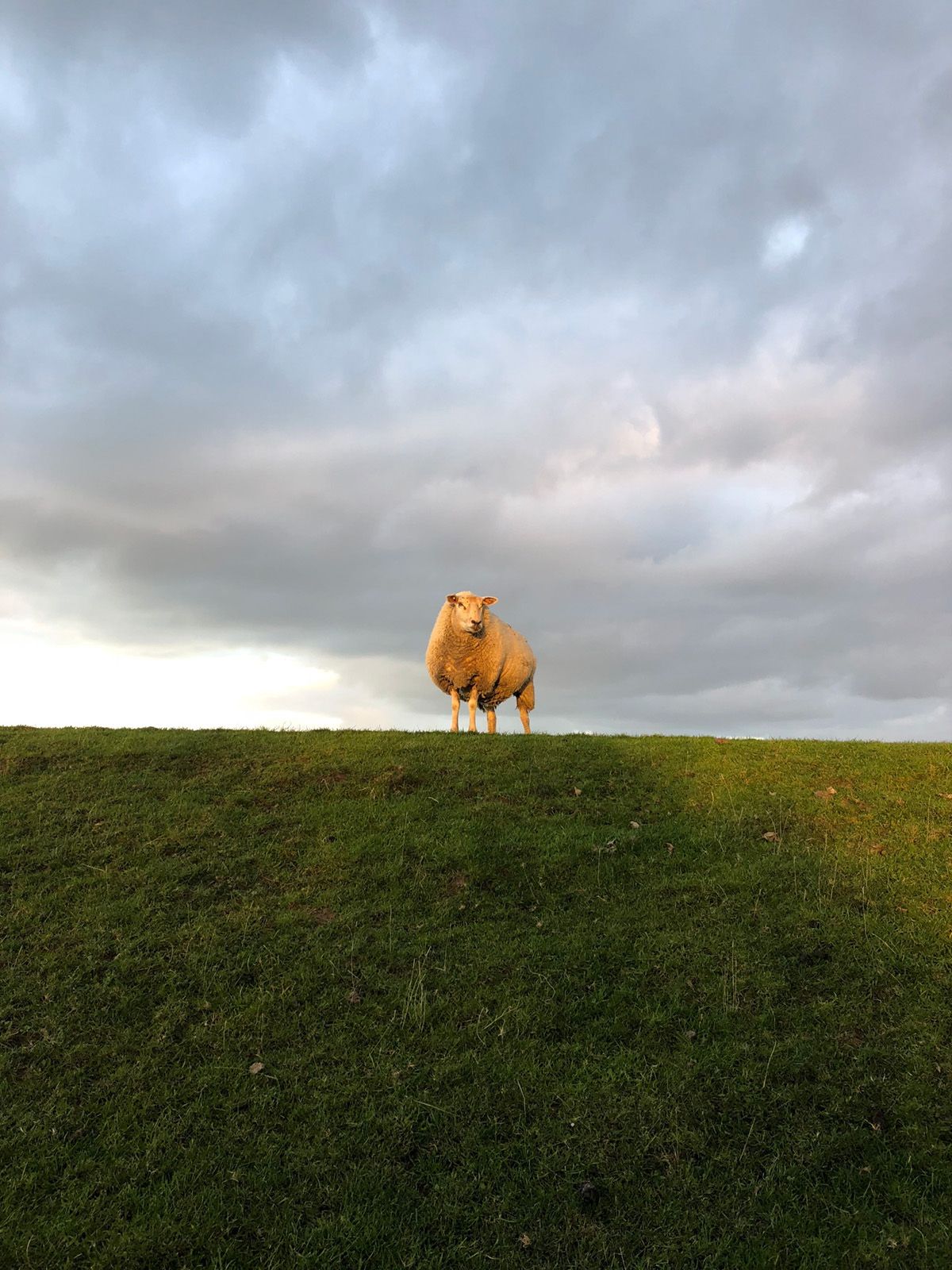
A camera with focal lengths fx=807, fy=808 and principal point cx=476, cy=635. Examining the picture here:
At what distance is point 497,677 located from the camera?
24.3 m

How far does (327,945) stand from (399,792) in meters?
4.58

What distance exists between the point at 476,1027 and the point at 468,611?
1515 cm

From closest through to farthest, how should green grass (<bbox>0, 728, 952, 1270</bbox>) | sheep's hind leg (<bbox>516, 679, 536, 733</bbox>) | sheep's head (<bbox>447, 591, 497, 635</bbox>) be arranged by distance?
green grass (<bbox>0, 728, 952, 1270</bbox>), sheep's head (<bbox>447, 591, 497, 635</bbox>), sheep's hind leg (<bbox>516, 679, 536, 733</bbox>)

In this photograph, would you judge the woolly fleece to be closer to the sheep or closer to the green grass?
the sheep

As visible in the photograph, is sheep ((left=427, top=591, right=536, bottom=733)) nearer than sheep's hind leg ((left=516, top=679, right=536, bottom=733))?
Yes

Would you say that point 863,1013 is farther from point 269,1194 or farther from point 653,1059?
point 269,1194

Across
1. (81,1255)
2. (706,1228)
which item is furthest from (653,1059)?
(81,1255)

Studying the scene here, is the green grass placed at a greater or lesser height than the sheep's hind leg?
lesser

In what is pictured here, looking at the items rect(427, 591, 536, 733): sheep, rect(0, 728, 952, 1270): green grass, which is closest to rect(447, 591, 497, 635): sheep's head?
rect(427, 591, 536, 733): sheep

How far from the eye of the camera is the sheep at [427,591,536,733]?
22625mm

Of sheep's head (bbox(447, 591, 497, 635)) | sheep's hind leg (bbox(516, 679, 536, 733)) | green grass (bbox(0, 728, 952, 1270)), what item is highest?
sheep's head (bbox(447, 591, 497, 635))

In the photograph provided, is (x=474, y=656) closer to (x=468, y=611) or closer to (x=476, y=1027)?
(x=468, y=611)

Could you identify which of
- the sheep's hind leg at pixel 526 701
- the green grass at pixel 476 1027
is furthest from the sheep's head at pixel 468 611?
the green grass at pixel 476 1027

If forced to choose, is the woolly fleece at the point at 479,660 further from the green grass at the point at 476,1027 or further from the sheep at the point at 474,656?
the green grass at the point at 476,1027
